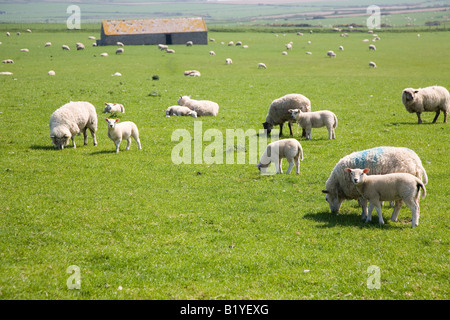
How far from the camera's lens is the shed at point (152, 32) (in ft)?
240

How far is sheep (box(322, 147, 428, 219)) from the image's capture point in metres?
11.9

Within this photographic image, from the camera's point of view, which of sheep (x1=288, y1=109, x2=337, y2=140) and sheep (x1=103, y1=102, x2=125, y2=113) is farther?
sheep (x1=103, y1=102, x2=125, y2=113)

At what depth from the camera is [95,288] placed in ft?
28.6

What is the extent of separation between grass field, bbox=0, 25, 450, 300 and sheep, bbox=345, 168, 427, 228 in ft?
1.62

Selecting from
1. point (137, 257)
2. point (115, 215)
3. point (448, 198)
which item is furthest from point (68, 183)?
point (448, 198)

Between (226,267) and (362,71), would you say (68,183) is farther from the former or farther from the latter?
(362,71)

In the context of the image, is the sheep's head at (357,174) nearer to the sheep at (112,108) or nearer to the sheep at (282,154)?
the sheep at (282,154)

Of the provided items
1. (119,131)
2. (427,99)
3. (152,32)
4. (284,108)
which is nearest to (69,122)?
(119,131)

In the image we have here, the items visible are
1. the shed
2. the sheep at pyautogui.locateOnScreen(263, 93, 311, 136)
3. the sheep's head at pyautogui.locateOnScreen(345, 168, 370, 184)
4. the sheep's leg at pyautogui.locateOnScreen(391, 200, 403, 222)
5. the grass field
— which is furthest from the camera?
the shed

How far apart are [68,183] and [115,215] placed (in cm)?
350

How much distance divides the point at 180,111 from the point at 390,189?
16.2 metres

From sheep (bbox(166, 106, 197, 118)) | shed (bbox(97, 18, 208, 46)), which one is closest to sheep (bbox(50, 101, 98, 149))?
sheep (bbox(166, 106, 197, 118))

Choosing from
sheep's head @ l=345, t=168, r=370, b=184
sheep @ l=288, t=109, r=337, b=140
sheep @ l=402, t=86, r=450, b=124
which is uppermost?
sheep @ l=402, t=86, r=450, b=124

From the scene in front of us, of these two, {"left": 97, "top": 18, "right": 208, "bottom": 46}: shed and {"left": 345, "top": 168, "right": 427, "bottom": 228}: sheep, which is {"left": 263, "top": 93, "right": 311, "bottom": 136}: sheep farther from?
{"left": 97, "top": 18, "right": 208, "bottom": 46}: shed
